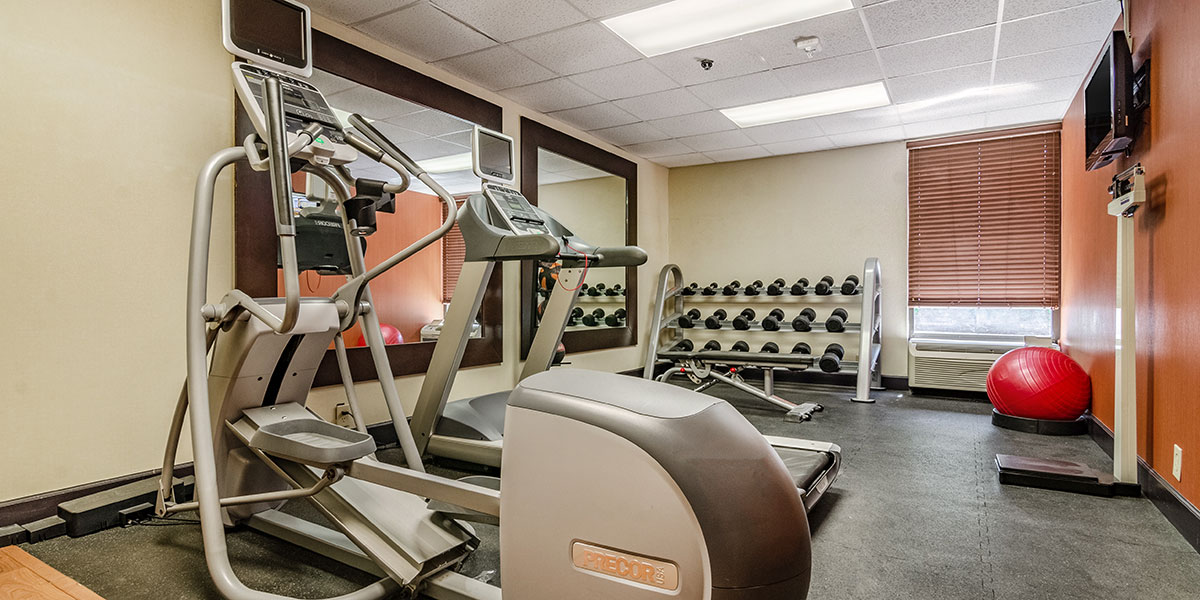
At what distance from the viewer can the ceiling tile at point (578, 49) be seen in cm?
330

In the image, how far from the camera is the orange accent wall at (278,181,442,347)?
3.73 m

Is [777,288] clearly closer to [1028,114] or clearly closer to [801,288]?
[801,288]

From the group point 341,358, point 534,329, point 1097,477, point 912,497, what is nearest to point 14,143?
point 341,358

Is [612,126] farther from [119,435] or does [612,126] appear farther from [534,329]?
[119,435]

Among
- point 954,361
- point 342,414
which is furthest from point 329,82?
point 954,361

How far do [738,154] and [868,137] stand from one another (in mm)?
1195

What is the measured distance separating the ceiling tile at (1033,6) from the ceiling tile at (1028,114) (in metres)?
1.82

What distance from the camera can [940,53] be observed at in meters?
3.56

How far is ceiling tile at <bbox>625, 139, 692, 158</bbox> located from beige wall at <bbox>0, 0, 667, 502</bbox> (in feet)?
12.1

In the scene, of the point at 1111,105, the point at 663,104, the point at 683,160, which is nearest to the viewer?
the point at 1111,105

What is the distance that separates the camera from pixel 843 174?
18.9 feet

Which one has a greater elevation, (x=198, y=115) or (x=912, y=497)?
(x=198, y=115)

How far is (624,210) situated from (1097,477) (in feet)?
13.9

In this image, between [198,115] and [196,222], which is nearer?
[196,222]
